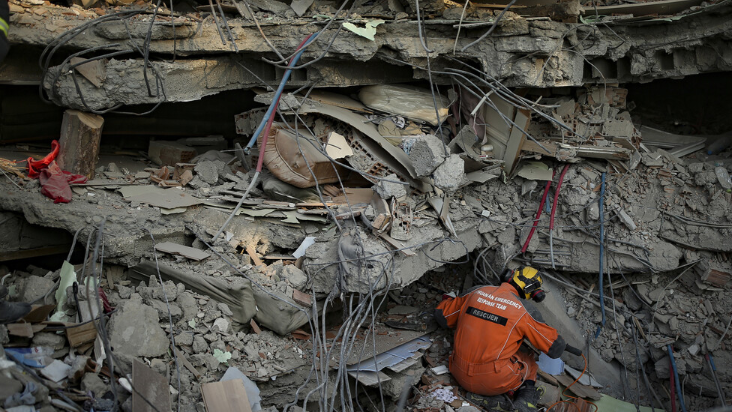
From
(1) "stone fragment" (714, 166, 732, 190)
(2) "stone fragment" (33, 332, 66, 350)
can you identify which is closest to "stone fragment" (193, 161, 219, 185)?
(2) "stone fragment" (33, 332, 66, 350)

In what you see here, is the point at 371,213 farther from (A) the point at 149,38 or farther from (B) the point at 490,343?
(A) the point at 149,38

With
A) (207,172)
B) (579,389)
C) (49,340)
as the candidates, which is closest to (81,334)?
(49,340)

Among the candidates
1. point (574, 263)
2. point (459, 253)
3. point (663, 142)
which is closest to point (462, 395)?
point (459, 253)

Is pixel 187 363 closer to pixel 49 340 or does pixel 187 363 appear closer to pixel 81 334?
pixel 81 334

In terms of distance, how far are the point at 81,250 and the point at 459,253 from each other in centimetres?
431

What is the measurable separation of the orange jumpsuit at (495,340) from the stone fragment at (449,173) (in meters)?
1.28

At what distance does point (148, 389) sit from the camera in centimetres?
386

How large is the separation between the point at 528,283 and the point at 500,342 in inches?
33.7

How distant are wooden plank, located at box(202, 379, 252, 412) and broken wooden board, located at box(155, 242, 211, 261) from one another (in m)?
1.37

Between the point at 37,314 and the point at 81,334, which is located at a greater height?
the point at 37,314

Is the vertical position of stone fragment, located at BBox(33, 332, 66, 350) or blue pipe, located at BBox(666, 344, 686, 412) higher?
stone fragment, located at BBox(33, 332, 66, 350)

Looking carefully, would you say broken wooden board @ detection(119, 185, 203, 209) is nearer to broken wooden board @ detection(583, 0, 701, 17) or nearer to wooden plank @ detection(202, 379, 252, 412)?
wooden plank @ detection(202, 379, 252, 412)

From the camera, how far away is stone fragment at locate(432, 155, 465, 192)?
5652 millimetres

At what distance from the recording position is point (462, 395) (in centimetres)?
607
